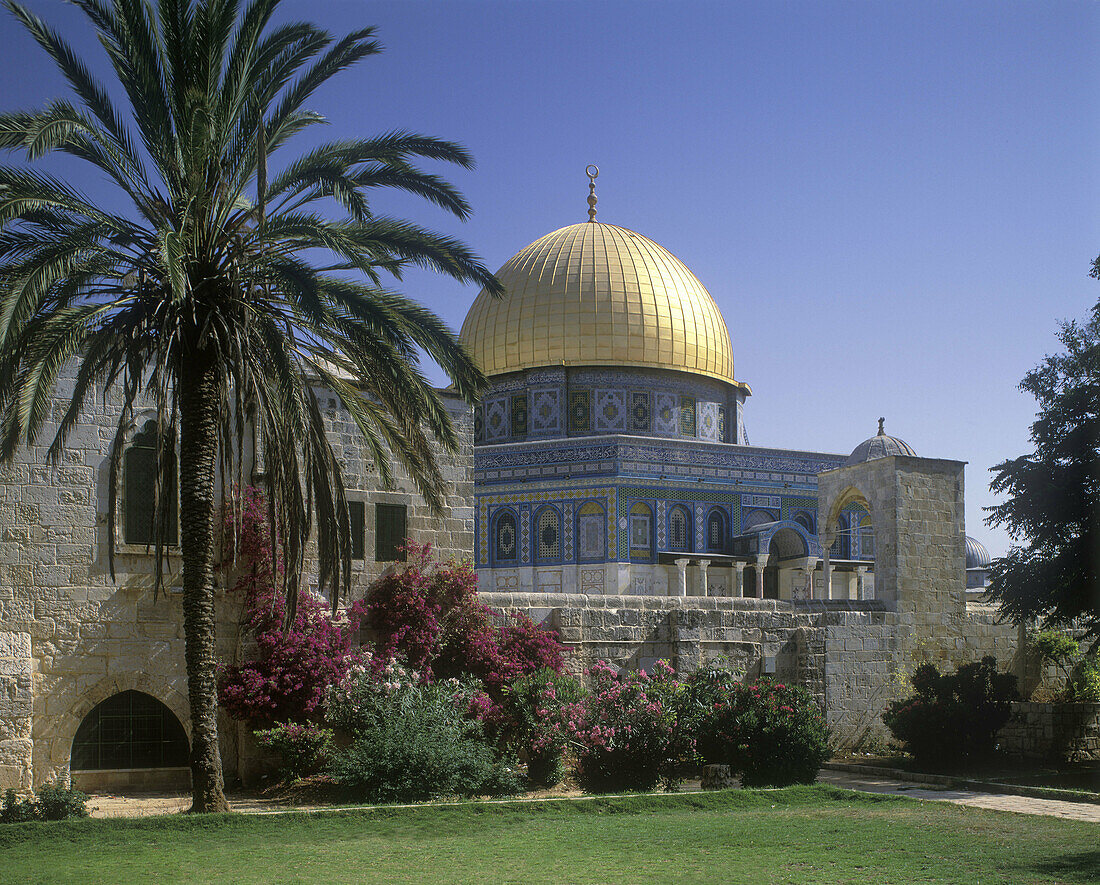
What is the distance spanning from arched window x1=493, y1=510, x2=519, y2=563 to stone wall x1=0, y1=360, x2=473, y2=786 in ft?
58.3

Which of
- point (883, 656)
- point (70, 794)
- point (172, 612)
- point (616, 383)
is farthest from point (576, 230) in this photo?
point (70, 794)

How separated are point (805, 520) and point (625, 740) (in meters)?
21.0

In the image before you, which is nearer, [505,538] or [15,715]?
[15,715]

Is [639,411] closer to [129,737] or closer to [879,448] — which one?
[879,448]

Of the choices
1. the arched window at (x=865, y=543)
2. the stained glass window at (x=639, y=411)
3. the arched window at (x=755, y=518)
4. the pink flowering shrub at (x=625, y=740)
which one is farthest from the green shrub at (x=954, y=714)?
the stained glass window at (x=639, y=411)

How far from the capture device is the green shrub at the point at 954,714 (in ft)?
47.9

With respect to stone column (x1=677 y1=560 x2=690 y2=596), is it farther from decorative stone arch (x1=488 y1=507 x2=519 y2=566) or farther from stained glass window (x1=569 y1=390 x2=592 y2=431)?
stained glass window (x1=569 y1=390 x2=592 y2=431)

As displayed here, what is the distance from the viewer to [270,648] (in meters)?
13.0

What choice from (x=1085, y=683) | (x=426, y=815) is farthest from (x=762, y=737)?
(x=1085, y=683)

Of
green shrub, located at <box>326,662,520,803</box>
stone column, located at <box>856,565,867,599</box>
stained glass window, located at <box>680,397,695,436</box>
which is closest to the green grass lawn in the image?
green shrub, located at <box>326,662,520,803</box>

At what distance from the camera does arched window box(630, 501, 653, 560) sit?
3002 cm

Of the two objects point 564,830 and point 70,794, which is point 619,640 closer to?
point 564,830

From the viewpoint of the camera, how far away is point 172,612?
13109 mm

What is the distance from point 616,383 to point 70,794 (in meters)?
24.5
